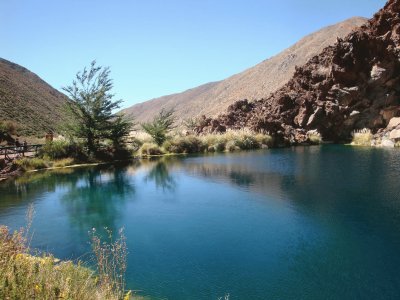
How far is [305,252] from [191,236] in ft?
8.73

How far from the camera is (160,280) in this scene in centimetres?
642

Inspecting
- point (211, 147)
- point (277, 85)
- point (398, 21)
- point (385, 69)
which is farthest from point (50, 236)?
point (277, 85)

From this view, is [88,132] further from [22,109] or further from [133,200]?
[22,109]

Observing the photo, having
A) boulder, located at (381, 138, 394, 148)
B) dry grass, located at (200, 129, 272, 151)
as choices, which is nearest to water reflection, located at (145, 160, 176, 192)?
dry grass, located at (200, 129, 272, 151)

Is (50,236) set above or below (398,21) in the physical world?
below

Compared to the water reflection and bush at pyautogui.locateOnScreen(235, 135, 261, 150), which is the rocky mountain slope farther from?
the water reflection

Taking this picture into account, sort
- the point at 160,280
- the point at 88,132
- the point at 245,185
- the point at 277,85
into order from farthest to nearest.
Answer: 1. the point at 277,85
2. the point at 88,132
3. the point at 245,185
4. the point at 160,280

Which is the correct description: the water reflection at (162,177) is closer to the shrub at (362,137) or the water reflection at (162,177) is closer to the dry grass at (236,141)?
the dry grass at (236,141)

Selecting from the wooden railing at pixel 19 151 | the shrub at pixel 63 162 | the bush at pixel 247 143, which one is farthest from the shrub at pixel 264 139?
the wooden railing at pixel 19 151

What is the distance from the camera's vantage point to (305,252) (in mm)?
7449

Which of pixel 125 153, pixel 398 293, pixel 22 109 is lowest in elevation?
pixel 398 293

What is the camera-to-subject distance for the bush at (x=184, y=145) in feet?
99.0

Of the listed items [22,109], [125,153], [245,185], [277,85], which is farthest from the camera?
[277,85]

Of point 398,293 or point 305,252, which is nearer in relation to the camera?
point 398,293
